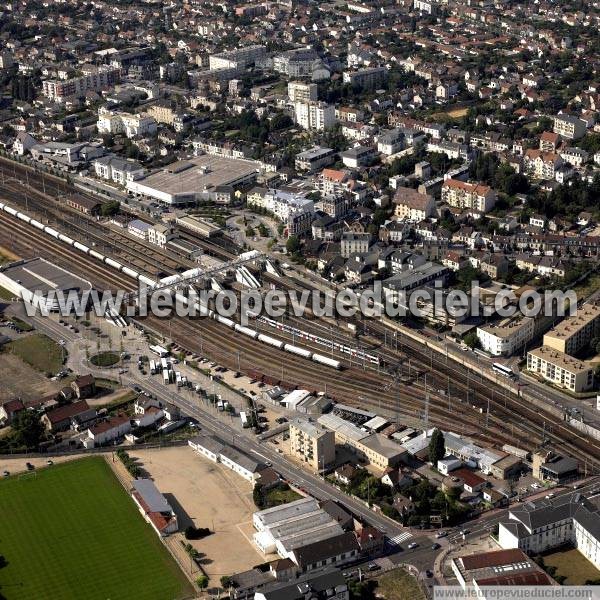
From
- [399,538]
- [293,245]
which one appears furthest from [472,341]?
[399,538]

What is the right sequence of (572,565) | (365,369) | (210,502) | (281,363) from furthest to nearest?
(281,363) < (365,369) < (210,502) < (572,565)

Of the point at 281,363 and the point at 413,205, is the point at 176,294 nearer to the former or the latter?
the point at 281,363

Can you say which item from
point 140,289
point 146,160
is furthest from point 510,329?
point 146,160

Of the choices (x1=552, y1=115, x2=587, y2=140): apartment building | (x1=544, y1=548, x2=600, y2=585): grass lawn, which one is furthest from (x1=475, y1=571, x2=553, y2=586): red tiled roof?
(x1=552, y1=115, x2=587, y2=140): apartment building

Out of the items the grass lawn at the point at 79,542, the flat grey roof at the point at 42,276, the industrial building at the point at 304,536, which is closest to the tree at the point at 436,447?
the industrial building at the point at 304,536

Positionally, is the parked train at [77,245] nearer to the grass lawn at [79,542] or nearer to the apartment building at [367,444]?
the apartment building at [367,444]

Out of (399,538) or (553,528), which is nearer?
(553,528)
